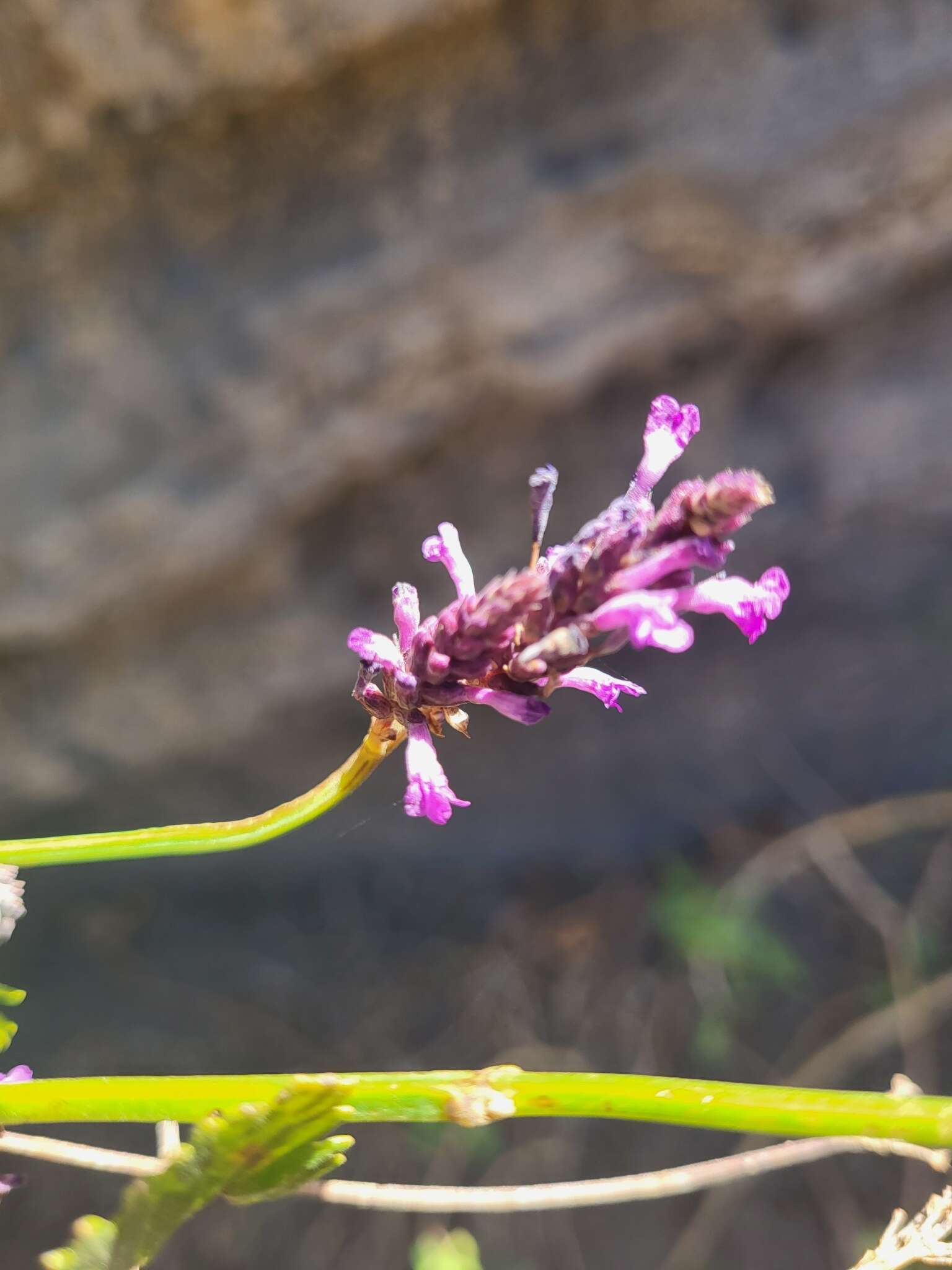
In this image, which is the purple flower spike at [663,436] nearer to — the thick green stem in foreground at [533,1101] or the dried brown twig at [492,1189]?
the thick green stem in foreground at [533,1101]

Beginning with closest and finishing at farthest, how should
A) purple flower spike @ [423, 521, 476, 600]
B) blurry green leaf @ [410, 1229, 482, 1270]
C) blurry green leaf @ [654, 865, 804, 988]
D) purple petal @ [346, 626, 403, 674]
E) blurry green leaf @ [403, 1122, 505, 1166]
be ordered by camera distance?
1. purple petal @ [346, 626, 403, 674]
2. purple flower spike @ [423, 521, 476, 600]
3. blurry green leaf @ [410, 1229, 482, 1270]
4. blurry green leaf @ [403, 1122, 505, 1166]
5. blurry green leaf @ [654, 865, 804, 988]

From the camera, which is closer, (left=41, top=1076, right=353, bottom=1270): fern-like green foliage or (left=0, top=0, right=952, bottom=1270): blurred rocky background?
(left=41, top=1076, right=353, bottom=1270): fern-like green foliage

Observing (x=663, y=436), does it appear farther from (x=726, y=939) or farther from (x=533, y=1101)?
(x=726, y=939)

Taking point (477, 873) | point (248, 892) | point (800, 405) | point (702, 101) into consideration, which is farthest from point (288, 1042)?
point (702, 101)

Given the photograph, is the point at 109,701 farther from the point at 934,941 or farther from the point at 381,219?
the point at 934,941

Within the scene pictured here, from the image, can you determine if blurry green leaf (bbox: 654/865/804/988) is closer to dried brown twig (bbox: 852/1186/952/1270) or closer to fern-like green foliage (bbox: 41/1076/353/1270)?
dried brown twig (bbox: 852/1186/952/1270)

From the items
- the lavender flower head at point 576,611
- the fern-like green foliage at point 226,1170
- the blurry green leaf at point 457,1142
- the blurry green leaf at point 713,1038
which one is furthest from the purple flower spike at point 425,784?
the blurry green leaf at point 713,1038

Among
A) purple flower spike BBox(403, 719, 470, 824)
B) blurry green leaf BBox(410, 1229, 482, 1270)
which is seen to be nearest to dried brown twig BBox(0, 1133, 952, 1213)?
purple flower spike BBox(403, 719, 470, 824)
